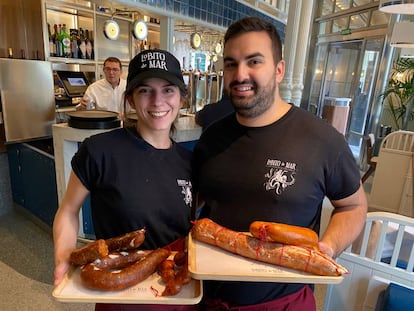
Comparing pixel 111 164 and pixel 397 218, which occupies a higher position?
pixel 111 164

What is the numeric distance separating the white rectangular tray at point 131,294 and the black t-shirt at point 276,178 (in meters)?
0.26

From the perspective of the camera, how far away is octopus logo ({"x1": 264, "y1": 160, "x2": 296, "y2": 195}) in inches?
42.1

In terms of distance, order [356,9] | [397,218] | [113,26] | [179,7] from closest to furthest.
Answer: [397,218], [113,26], [179,7], [356,9]

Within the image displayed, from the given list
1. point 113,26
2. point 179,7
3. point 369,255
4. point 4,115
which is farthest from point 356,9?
point 4,115

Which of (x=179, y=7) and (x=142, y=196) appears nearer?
(x=142, y=196)

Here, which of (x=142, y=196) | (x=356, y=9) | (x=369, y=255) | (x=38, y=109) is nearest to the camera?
(x=142, y=196)

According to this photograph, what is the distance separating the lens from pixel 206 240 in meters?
0.98

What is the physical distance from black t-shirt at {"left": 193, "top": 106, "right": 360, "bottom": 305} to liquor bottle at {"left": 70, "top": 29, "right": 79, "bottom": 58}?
165 inches

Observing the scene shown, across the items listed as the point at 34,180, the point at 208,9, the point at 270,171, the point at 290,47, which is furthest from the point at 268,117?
the point at 208,9

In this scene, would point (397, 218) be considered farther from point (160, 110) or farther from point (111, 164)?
point (111, 164)

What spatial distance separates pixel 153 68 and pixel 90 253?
633mm

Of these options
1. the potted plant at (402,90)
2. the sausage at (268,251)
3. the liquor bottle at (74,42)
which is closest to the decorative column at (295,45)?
the sausage at (268,251)

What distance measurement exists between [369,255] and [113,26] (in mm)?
4254

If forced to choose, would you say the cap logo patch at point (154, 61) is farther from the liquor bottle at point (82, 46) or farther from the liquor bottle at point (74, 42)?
the liquor bottle at point (82, 46)
